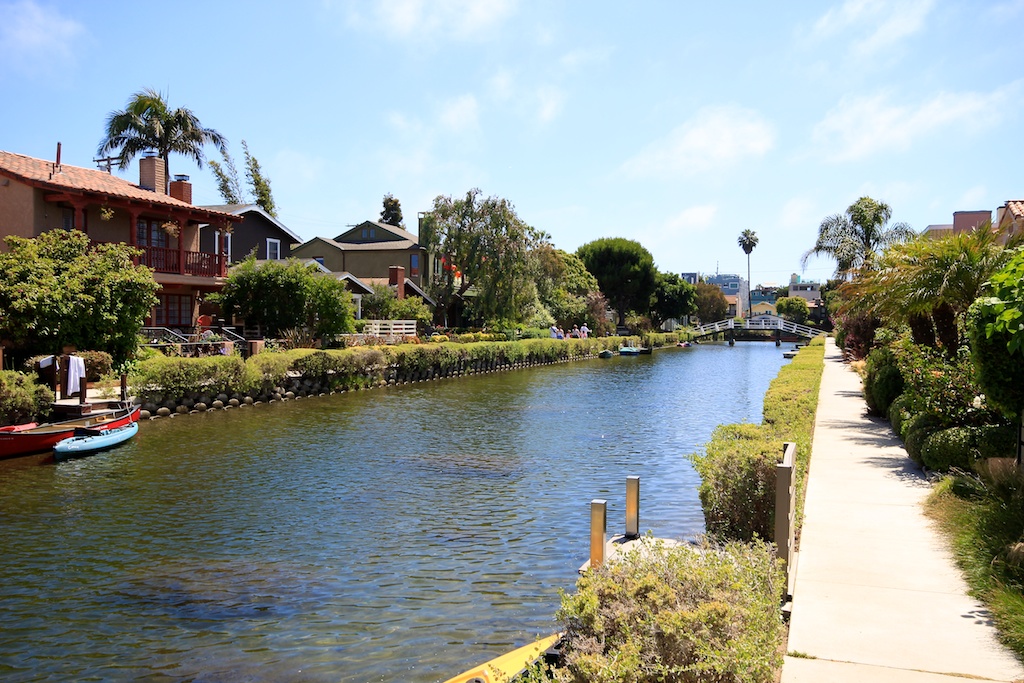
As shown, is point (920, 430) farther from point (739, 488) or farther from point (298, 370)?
point (298, 370)

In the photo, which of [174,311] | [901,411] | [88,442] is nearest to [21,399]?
[88,442]

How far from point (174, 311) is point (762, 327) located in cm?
8068

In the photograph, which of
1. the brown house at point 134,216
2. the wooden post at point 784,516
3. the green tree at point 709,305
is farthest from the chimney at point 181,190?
the green tree at point 709,305

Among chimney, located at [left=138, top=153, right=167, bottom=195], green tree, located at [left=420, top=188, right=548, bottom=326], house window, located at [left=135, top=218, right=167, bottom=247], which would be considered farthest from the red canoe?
green tree, located at [left=420, top=188, right=548, bottom=326]

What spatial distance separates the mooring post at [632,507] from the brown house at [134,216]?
26244 millimetres

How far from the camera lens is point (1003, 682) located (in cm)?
581

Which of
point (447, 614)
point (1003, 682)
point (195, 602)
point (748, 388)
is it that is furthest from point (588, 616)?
point (748, 388)

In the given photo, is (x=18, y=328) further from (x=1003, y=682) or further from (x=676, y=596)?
(x=1003, y=682)

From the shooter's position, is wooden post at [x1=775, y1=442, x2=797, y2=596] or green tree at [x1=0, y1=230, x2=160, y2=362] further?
green tree at [x1=0, y1=230, x2=160, y2=362]

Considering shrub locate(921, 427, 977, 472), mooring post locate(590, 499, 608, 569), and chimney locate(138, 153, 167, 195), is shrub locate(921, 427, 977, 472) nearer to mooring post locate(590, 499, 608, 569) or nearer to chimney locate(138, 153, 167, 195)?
mooring post locate(590, 499, 608, 569)

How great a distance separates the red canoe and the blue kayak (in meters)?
0.15

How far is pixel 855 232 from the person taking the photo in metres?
55.1

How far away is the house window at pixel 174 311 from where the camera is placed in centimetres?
3491

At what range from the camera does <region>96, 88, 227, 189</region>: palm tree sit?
5234cm
